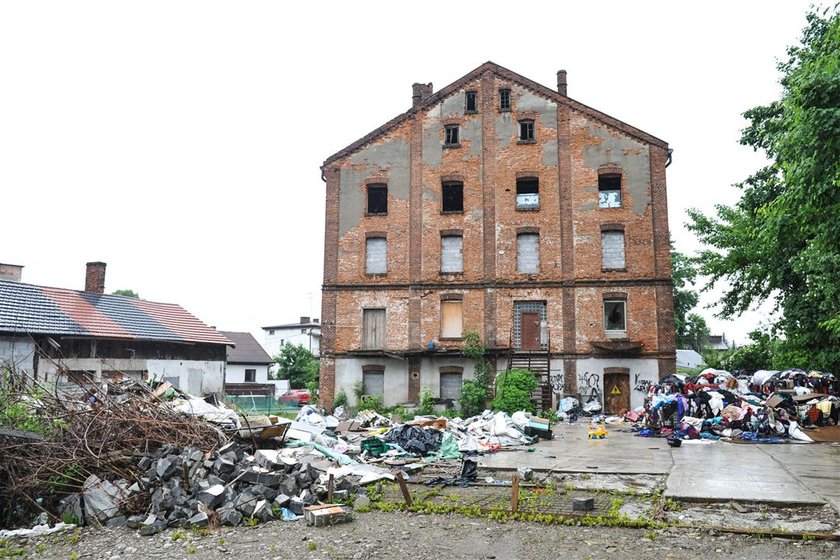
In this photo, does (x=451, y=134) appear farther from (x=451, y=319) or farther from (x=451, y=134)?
(x=451, y=319)

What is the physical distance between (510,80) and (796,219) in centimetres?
1802

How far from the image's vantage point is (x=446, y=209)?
89.6ft

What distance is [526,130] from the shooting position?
1063 inches

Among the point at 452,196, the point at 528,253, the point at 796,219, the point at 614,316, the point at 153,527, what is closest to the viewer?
the point at 153,527

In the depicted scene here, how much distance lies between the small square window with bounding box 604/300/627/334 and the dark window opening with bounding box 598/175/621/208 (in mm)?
3848

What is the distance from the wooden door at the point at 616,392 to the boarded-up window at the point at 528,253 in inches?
197

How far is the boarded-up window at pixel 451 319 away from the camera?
2619 cm

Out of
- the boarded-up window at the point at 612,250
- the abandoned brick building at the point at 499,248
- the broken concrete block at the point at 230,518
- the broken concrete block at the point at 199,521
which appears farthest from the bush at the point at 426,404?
the broken concrete block at the point at 199,521

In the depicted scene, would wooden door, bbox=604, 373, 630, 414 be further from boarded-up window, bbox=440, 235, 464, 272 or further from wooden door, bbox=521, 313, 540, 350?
boarded-up window, bbox=440, 235, 464, 272

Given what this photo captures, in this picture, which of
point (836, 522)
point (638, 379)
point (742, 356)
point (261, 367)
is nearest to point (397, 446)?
point (836, 522)

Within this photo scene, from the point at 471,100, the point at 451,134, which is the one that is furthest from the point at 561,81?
the point at 451,134

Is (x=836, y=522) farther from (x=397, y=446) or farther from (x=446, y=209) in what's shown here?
(x=446, y=209)

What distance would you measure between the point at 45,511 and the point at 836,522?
10.5 metres

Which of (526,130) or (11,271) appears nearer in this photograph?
(526,130)
